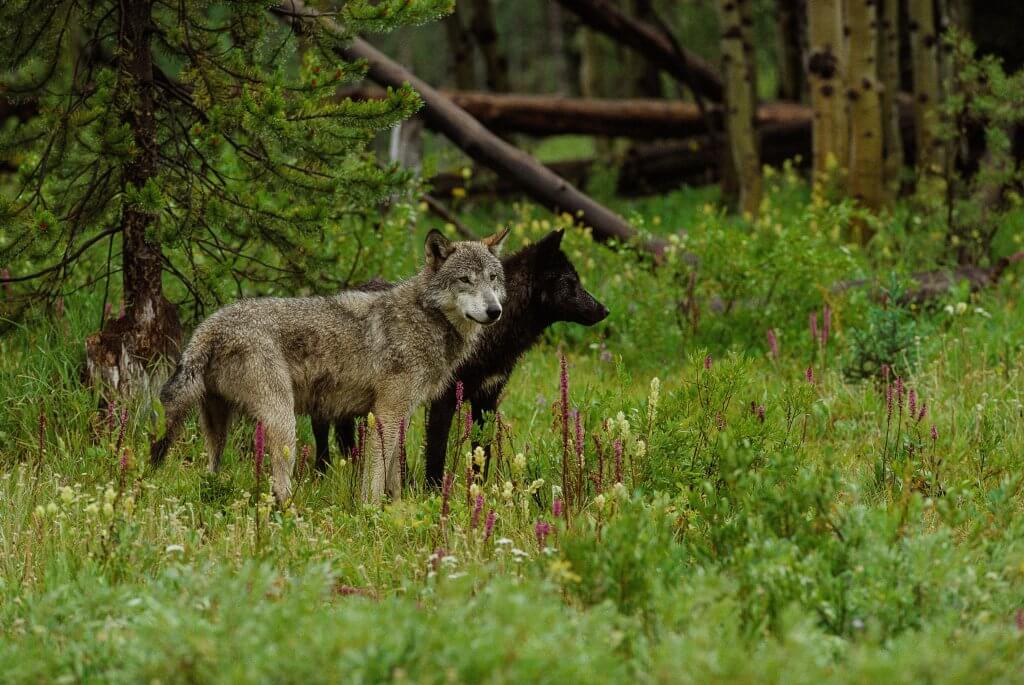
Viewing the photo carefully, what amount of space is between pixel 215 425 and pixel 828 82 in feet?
29.5

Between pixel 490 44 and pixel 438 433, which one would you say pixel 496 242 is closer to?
pixel 438 433

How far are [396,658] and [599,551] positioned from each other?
126cm

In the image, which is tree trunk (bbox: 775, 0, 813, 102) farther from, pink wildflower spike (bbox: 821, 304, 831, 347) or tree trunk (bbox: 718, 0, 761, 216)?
pink wildflower spike (bbox: 821, 304, 831, 347)

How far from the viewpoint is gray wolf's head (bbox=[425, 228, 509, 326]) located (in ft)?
22.0

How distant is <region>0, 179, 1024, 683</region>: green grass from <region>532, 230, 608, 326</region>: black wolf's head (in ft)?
2.79

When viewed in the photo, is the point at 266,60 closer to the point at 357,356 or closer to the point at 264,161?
the point at 264,161

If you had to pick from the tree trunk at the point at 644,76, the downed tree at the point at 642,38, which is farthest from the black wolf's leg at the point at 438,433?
the tree trunk at the point at 644,76

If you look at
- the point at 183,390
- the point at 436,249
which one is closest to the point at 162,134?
the point at 436,249

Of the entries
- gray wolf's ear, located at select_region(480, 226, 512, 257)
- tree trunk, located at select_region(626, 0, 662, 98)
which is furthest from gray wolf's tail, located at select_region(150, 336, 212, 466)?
tree trunk, located at select_region(626, 0, 662, 98)

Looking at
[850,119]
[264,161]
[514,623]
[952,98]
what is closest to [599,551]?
[514,623]

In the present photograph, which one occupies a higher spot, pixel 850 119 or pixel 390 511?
pixel 850 119

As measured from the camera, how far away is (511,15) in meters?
58.3

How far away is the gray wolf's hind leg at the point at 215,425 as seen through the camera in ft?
21.4

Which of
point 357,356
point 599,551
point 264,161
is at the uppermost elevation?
point 264,161
